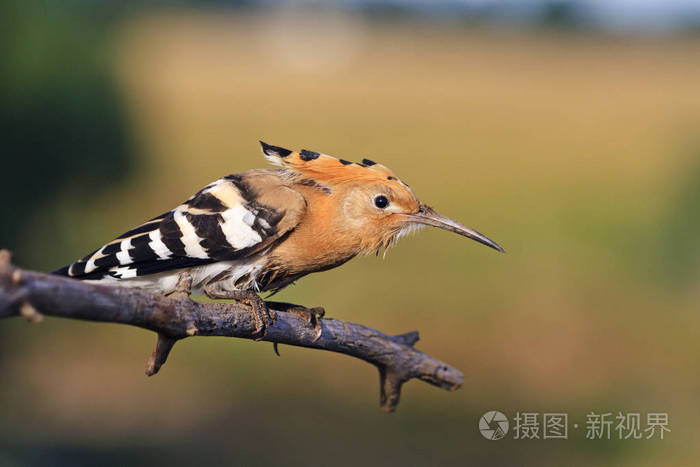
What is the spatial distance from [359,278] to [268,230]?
524 centimetres

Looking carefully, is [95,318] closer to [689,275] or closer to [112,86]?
[112,86]

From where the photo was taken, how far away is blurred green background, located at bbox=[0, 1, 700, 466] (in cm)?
342

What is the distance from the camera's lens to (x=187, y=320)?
4.21 feet

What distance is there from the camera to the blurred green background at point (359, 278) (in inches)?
135

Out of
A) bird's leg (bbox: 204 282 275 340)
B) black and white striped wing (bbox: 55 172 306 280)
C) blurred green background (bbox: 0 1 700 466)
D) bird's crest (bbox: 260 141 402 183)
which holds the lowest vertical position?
blurred green background (bbox: 0 1 700 466)

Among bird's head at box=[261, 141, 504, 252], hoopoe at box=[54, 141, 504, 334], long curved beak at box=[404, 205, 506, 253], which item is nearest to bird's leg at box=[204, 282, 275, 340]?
hoopoe at box=[54, 141, 504, 334]

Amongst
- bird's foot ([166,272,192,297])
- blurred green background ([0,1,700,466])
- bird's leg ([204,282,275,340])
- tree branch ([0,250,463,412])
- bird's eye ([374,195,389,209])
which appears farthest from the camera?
blurred green background ([0,1,700,466])

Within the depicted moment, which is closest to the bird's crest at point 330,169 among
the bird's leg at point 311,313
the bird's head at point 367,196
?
the bird's head at point 367,196

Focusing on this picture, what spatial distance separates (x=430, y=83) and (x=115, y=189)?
10.5m

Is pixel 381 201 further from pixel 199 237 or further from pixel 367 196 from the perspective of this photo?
pixel 199 237

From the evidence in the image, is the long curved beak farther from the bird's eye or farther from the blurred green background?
the blurred green background

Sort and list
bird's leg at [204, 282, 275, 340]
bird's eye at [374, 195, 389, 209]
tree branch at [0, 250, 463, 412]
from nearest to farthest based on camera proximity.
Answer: tree branch at [0, 250, 463, 412]
bird's leg at [204, 282, 275, 340]
bird's eye at [374, 195, 389, 209]

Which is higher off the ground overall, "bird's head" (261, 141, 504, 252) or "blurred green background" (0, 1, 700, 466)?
"bird's head" (261, 141, 504, 252)

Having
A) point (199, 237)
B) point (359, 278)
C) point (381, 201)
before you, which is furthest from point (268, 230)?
point (359, 278)
